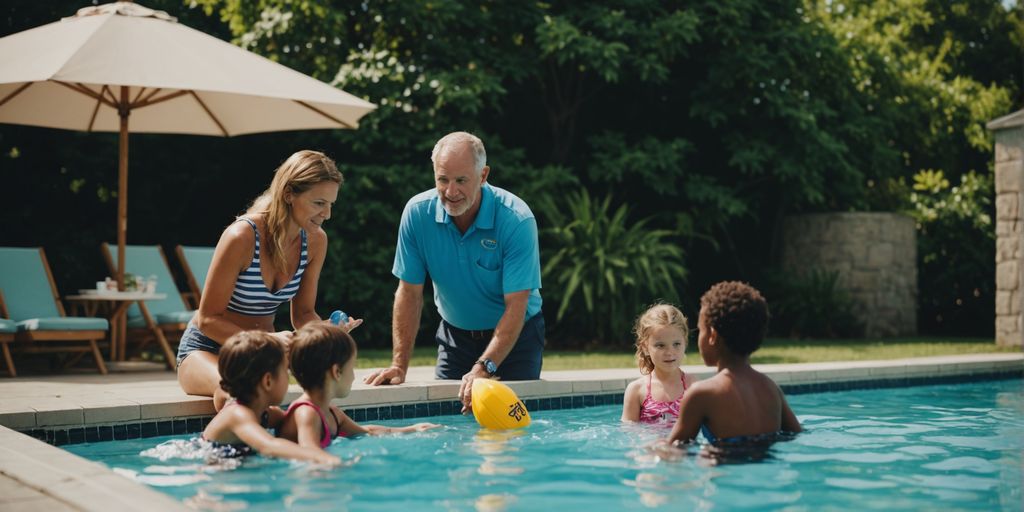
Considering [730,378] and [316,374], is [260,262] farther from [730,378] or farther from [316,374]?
[730,378]

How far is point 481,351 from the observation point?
6863mm

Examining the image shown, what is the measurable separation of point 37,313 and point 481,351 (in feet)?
15.9

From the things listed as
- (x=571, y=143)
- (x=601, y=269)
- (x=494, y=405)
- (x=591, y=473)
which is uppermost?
(x=571, y=143)

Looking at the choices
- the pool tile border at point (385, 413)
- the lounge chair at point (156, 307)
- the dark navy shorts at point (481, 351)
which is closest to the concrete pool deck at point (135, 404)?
the pool tile border at point (385, 413)

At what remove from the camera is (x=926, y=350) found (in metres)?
12.9

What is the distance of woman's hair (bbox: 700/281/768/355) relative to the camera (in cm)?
470

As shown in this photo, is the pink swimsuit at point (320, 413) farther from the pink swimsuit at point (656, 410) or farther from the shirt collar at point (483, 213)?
the pink swimsuit at point (656, 410)

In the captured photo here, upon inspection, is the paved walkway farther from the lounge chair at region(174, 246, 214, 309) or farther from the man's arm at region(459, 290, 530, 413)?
the lounge chair at region(174, 246, 214, 309)

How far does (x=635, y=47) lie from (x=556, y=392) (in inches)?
339

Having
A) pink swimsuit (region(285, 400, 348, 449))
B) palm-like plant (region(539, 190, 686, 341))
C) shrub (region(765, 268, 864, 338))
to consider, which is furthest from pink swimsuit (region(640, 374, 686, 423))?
shrub (region(765, 268, 864, 338))

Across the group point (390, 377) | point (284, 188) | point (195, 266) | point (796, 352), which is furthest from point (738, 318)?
point (796, 352)

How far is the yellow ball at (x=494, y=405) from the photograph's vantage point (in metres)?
5.69

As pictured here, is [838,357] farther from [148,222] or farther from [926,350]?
[148,222]

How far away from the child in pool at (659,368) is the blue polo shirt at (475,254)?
30.0 inches
